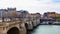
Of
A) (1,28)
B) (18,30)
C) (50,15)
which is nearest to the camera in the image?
(1,28)

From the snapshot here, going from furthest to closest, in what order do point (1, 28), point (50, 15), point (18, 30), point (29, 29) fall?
point (50, 15) < point (29, 29) < point (18, 30) < point (1, 28)

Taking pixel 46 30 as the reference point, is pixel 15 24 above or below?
above

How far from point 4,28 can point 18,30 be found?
4.93 metres

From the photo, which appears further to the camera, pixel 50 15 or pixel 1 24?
pixel 50 15

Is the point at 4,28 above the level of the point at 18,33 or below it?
above

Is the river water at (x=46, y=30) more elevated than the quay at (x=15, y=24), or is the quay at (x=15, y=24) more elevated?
the quay at (x=15, y=24)

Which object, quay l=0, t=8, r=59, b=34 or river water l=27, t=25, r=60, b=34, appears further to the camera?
river water l=27, t=25, r=60, b=34

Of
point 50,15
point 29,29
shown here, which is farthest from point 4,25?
point 50,15

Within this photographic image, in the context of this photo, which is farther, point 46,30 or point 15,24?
point 46,30

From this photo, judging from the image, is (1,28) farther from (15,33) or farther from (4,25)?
(15,33)

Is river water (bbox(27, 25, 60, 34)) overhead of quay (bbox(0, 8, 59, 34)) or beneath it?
beneath

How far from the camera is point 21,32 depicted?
15867 mm

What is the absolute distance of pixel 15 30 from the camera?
1545cm

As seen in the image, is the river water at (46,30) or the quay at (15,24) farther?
the river water at (46,30)
